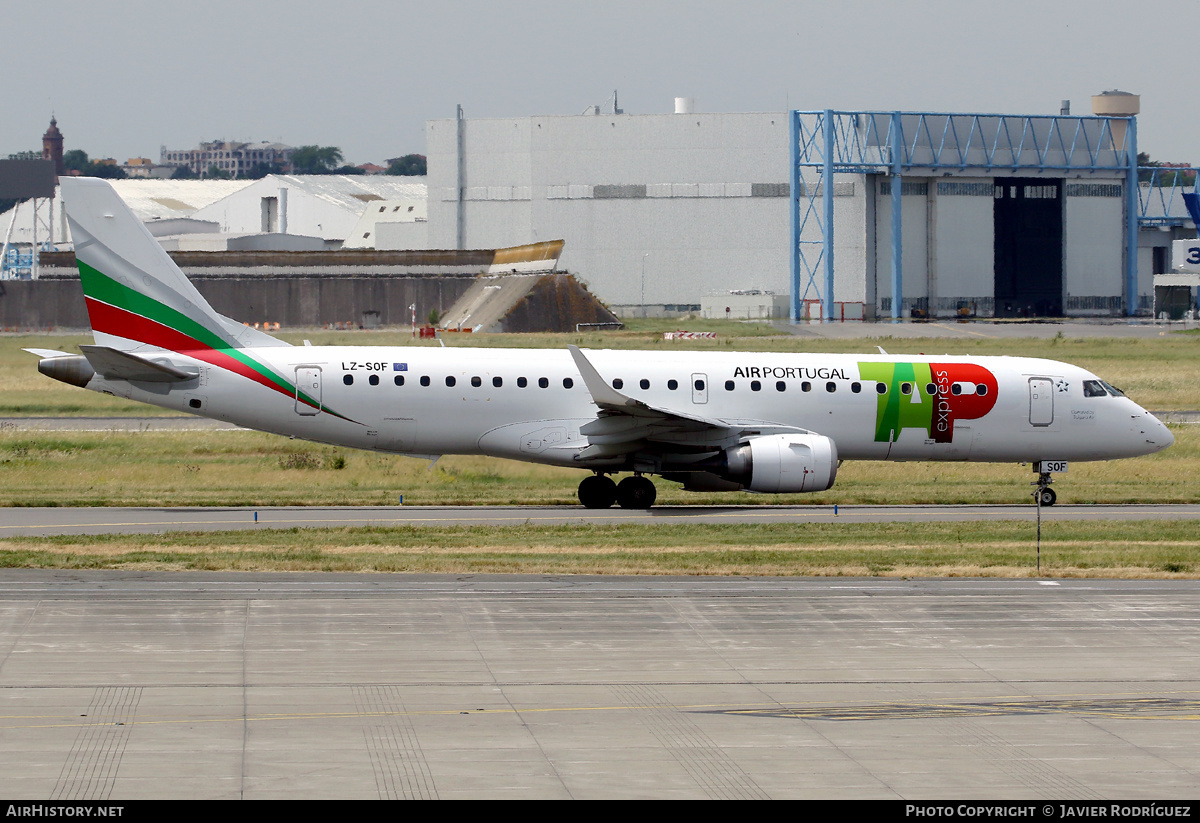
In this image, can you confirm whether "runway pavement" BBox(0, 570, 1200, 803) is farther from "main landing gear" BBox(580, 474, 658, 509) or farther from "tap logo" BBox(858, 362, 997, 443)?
"tap logo" BBox(858, 362, 997, 443)

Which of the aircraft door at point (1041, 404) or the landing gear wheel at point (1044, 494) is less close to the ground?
the aircraft door at point (1041, 404)

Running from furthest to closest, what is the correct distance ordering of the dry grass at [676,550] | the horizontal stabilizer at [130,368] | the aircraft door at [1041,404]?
the aircraft door at [1041,404] → the horizontal stabilizer at [130,368] → the dry grass at [676,550]

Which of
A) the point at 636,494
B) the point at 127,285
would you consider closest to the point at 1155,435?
the point at 636,494

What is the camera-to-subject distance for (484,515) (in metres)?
29.2

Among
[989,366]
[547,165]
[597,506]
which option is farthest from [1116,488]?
[547,165]

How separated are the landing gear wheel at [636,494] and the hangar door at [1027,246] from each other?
9163 centimetres

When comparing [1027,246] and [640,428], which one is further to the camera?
[1027,246]

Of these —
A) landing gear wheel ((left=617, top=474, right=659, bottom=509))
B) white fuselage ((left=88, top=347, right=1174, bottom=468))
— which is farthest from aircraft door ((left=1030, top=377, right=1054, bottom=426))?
landing gear wheel ((left=617, top=474, right=659, bottom=509))

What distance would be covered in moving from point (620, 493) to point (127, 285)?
10.9m

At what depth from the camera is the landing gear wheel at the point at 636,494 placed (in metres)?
30.3

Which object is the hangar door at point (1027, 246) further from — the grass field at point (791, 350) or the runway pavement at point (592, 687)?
the runway pavement at point (592, 687)

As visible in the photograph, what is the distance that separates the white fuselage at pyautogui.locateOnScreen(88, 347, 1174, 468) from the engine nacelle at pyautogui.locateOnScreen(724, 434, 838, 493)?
1.61 m

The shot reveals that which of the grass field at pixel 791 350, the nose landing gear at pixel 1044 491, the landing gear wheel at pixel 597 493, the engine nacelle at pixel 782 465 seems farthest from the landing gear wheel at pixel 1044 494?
the grass field at pixel 791 350

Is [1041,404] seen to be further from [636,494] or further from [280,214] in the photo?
[280,214]
